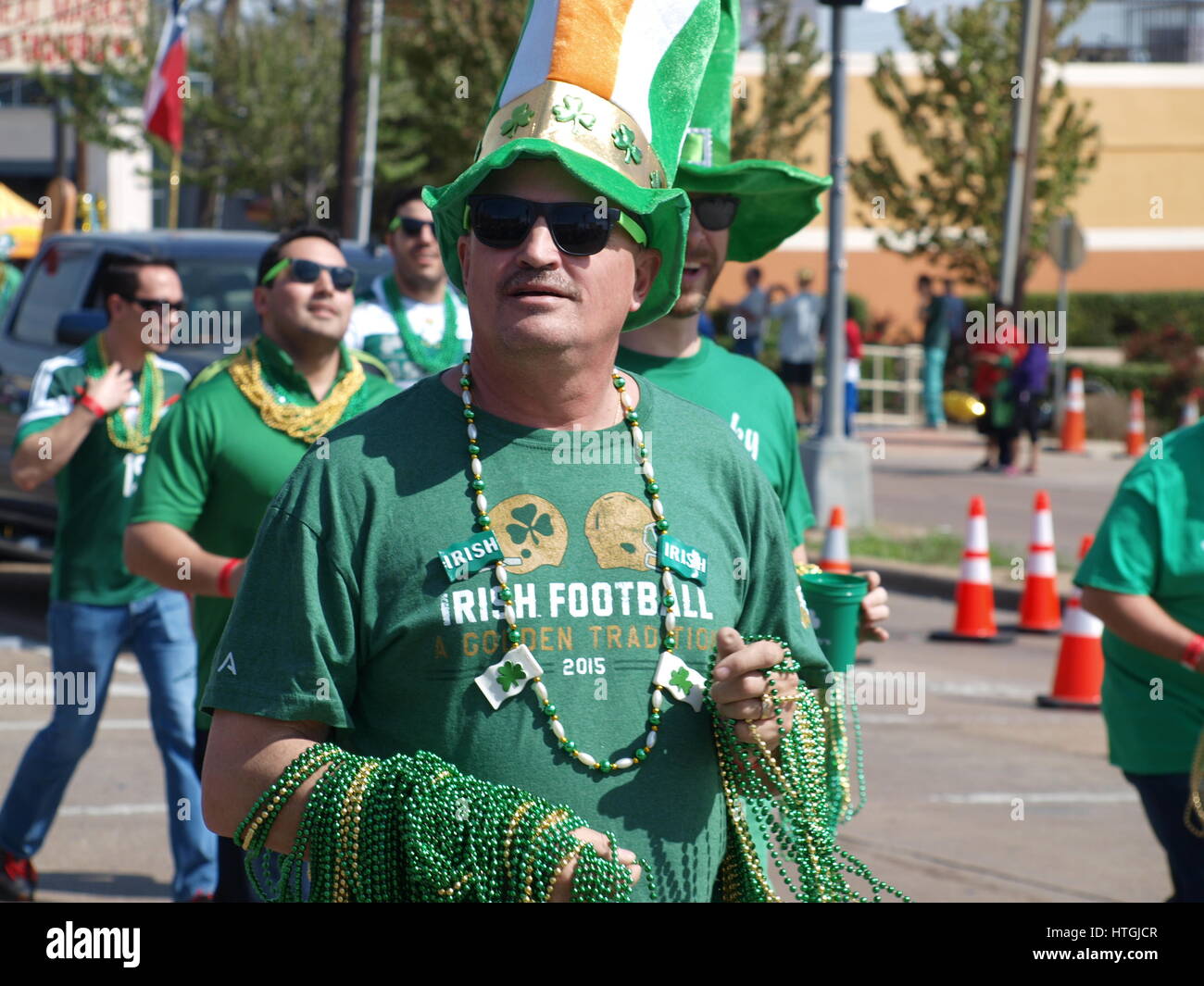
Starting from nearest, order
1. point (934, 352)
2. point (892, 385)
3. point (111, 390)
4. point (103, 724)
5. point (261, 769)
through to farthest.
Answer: point (261, 769), point (111, 390), point (103, 724), point (934, 352), point (892, 385)

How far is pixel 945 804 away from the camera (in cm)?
775

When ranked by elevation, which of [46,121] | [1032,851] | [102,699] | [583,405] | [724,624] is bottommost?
[1032,851]

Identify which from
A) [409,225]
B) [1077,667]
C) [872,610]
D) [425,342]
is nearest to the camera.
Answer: [872,610]

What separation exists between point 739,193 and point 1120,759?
1.73 meters

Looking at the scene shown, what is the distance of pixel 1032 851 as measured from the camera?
7059mm

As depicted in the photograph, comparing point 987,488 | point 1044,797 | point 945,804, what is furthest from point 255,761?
point 987,488

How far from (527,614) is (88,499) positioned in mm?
4416

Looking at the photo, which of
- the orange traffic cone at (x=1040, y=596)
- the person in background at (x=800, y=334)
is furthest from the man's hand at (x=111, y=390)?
the person in background at (x=800, y=334)

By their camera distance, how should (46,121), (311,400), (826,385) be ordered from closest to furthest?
(311,400)
(826,385)
(46,121)

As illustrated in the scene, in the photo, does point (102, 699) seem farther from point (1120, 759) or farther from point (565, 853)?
point (565, 853)

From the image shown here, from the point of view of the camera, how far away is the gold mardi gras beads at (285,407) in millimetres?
5086

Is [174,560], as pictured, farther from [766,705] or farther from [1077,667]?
[1077,667]

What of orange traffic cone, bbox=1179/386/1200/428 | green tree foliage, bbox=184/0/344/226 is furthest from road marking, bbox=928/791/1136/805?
green tree foliage, bbox=184/0/344/226
